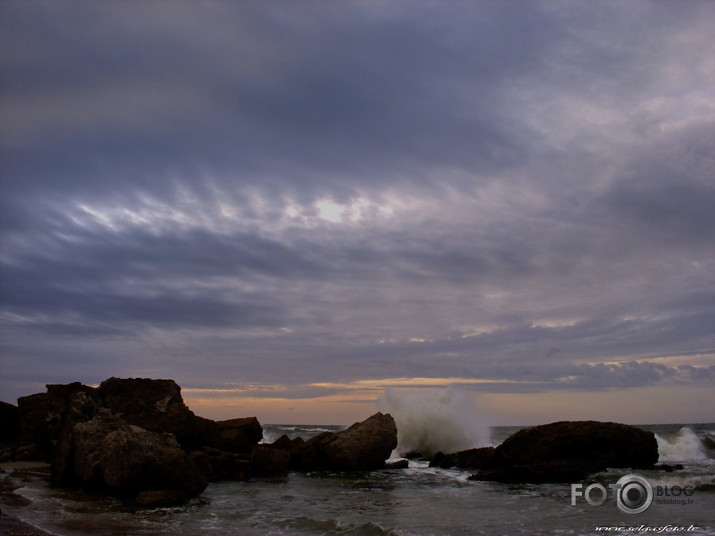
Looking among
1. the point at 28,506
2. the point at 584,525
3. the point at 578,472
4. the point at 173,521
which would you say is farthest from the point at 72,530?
the point at 578,472

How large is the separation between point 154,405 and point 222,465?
3.39 metres

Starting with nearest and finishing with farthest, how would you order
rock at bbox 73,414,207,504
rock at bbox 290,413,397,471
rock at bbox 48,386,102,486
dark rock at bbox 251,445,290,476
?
rock at bbox 73,414,207,504 < rock at bbox 48,386,102,486 < dark rock at bbox 251,445,290,476 < rock at bbox 290,413,397,471

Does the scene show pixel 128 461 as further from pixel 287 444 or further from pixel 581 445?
pixel 581 445

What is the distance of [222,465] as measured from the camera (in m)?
19.9

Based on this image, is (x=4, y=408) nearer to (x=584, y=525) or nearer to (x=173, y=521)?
(x=173, y=521)

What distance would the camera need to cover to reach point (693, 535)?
10469 mm

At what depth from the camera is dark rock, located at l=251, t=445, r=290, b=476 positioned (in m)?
21.2

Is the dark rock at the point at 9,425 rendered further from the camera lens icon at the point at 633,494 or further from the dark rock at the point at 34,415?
the camera lens icon at the point at 633,494

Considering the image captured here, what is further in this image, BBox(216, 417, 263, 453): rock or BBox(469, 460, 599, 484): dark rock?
BBox(216, 417, 263, 453): rock

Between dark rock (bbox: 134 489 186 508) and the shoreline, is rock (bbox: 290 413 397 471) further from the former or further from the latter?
dark rock (bbox: 134 489 186 508)

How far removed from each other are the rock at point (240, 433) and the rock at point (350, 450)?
223 cm

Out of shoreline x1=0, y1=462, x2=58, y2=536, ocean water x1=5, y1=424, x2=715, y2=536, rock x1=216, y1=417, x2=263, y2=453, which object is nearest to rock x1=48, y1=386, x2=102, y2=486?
ocean water x1=5, y1=424, x2=715, y2=536

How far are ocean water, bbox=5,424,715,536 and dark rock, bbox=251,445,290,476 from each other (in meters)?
2.12

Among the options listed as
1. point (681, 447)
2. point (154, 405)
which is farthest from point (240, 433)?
point (681, 447)
